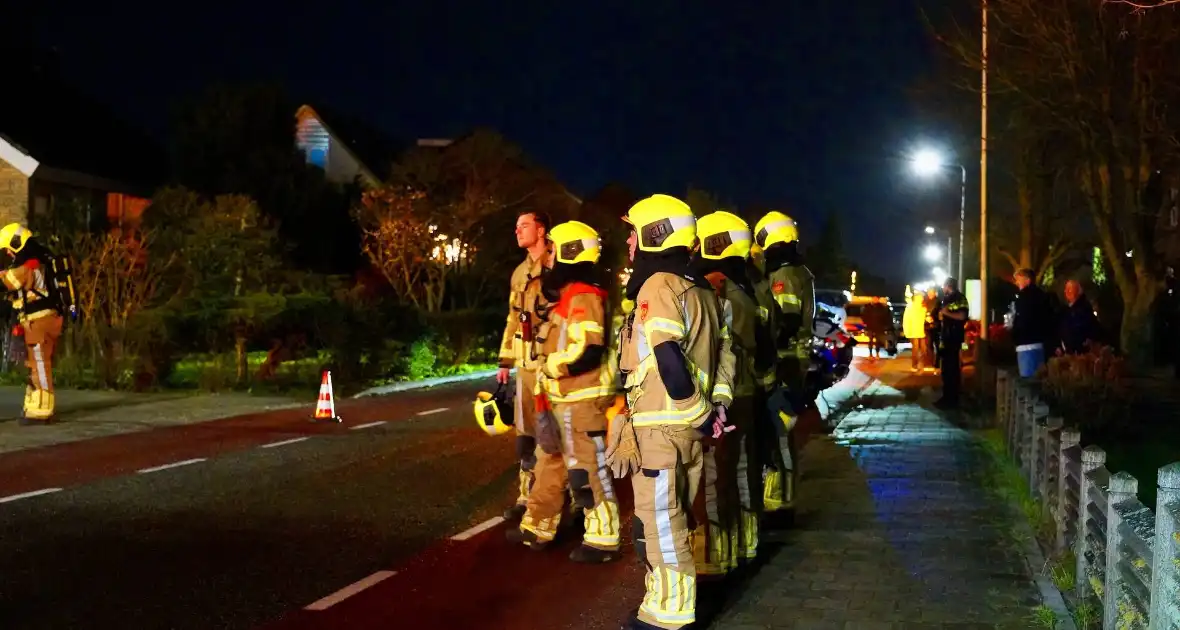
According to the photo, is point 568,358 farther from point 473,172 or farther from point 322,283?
point 473,172

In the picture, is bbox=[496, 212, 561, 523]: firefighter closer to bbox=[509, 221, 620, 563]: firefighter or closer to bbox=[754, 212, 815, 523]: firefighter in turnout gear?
bbox=[509, 221, 620, 563]: firefighter

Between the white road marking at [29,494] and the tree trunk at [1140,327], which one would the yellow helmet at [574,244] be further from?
the tree trunk at [1140,327]

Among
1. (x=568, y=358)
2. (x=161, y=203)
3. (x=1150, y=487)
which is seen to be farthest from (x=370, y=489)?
(x=161, y=203)

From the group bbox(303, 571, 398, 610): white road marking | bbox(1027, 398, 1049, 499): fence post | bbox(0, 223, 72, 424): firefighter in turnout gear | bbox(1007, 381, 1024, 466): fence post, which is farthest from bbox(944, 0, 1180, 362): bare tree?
bbox(0, 223, 72, 424): firefighter in turnout gear

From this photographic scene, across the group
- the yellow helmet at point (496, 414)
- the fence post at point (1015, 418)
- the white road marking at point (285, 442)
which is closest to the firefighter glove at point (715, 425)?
the yellow helmet at point (496, 414)

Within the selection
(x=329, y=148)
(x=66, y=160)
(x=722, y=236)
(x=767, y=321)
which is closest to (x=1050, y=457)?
(x=767, y=321)

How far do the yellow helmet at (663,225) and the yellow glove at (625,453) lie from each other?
0.92 metres

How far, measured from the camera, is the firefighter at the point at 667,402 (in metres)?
5.86

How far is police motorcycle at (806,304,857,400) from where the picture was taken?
11359 mm

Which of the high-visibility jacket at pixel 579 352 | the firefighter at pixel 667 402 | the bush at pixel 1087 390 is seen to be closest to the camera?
the firefighter at pixel 667 402

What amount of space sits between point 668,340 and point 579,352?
1.58 meters

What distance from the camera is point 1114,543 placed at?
548cm

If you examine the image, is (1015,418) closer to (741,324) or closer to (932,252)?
(741,324)

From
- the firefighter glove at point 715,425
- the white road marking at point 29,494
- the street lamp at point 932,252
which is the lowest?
the white road marking at point 29,494
